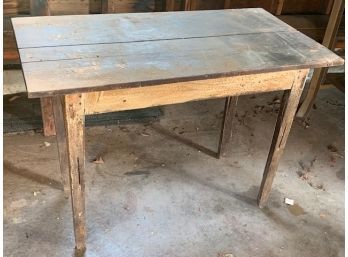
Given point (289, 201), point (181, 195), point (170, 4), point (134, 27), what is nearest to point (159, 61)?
point (134, 27)

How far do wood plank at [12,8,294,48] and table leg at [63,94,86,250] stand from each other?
326 mm

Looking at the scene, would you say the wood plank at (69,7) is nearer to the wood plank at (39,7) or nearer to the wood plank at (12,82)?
the wood plank at (12,82)

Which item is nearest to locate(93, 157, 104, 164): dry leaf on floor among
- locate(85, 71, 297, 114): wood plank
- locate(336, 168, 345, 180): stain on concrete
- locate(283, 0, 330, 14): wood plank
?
locate(85, 71, 297, 114): wood plank

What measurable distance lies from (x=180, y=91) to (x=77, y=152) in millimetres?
425

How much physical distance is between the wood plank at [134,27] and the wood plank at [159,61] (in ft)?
0.20

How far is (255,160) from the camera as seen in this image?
96.0 inches

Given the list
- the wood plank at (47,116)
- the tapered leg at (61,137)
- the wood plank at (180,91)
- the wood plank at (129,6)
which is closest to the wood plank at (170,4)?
the wood plank at (129,6)

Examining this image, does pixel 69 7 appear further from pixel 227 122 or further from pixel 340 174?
pixel 340 174

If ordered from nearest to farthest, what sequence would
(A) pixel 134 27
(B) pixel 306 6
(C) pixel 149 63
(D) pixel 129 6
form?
(C) pixel 149 63, (A) pixel 134 27, (D) pixel 129 6, (B) pixel 306 6

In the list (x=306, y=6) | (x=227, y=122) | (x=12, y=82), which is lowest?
(x=12, y=82)

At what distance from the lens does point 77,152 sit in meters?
1.47

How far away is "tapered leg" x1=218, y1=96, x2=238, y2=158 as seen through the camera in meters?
2.21

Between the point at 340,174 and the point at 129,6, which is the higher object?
the point at 129,6

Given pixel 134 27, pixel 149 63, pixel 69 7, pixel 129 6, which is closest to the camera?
pixel 149 63
